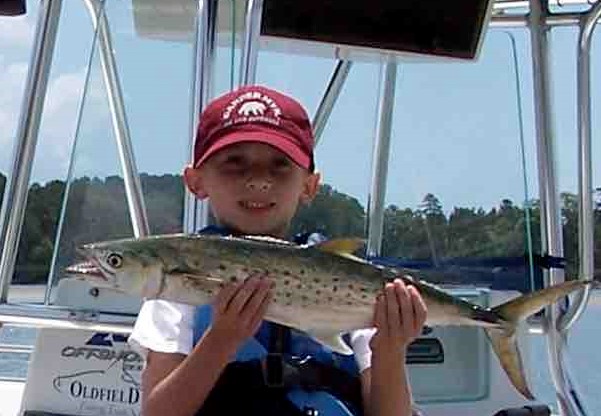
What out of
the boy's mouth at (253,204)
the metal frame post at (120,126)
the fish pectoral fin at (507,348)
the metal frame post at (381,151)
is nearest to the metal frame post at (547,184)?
the metal frame post at (381,151)

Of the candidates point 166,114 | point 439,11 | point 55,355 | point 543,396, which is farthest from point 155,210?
point 543,396

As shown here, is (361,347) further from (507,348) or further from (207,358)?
(207,358)

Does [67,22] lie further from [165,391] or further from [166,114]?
[165,391]

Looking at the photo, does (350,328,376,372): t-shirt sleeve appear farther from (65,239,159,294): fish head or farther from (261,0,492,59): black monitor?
(261,0,492,59): black monitor

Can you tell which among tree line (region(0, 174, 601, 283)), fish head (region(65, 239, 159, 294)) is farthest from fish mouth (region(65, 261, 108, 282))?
tree line (region(0, 174, 601, 283))

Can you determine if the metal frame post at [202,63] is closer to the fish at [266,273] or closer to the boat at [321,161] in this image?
the boat at [321,161]

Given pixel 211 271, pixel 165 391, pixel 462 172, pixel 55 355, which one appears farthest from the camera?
pixel 462 172

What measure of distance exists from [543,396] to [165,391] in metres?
2.18

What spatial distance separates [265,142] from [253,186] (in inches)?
3.6

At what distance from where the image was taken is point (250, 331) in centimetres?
197

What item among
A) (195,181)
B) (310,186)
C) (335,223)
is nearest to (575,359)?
(335,223)

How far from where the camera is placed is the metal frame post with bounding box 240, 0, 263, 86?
10.2 ft

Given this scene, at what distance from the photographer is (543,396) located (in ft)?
12.7

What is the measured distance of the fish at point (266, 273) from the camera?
1.85 m
